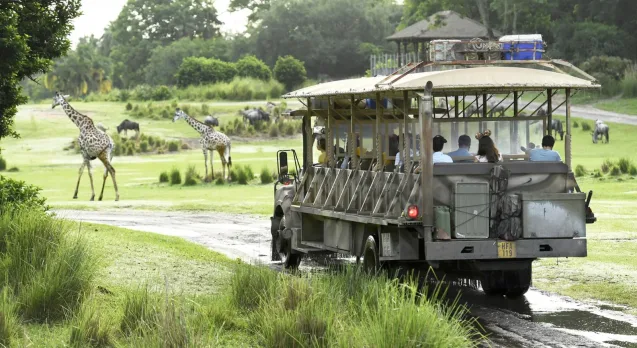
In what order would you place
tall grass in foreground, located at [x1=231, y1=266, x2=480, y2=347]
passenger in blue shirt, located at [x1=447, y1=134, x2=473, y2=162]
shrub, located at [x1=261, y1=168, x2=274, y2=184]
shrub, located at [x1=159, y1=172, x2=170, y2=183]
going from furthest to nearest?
shrub, located at [x1=159, y1=172, x2=170, y2=183] → shrub, located at [x1=261, y1=168, x2=274, y2=184] → passenger in blue shirt, located at [x1=447, y1=134, x2=473, y2=162] → tall grass in foreground, located at [x1=231, y1=266, x2=480, y2=347]

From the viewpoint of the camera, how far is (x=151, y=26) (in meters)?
128

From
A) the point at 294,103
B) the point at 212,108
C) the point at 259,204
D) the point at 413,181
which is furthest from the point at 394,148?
the point at 294,103

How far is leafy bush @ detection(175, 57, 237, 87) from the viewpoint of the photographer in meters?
87.1

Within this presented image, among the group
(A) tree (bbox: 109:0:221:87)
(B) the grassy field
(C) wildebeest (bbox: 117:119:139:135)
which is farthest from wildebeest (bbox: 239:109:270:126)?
(A) tree (bbox: 109:0:221:87)

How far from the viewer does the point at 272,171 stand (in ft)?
135

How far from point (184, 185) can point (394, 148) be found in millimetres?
23429

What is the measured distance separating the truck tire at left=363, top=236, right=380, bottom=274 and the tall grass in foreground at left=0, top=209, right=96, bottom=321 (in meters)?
3.47

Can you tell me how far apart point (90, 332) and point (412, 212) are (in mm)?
4405

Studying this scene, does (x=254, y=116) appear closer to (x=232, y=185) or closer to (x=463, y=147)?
(x=232, y=185)

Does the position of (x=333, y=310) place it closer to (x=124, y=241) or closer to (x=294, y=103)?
(x=124, y=241)

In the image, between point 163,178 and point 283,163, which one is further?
point 163,178

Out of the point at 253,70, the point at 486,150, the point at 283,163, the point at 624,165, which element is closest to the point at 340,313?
the point at 486,150

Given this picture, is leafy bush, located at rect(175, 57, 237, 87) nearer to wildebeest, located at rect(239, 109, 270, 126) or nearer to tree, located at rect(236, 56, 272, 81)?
tree, located at rect(236, 56, 272, 81)

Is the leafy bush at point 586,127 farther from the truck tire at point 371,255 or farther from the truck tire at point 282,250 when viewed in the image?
the truck tire at point 371,255
